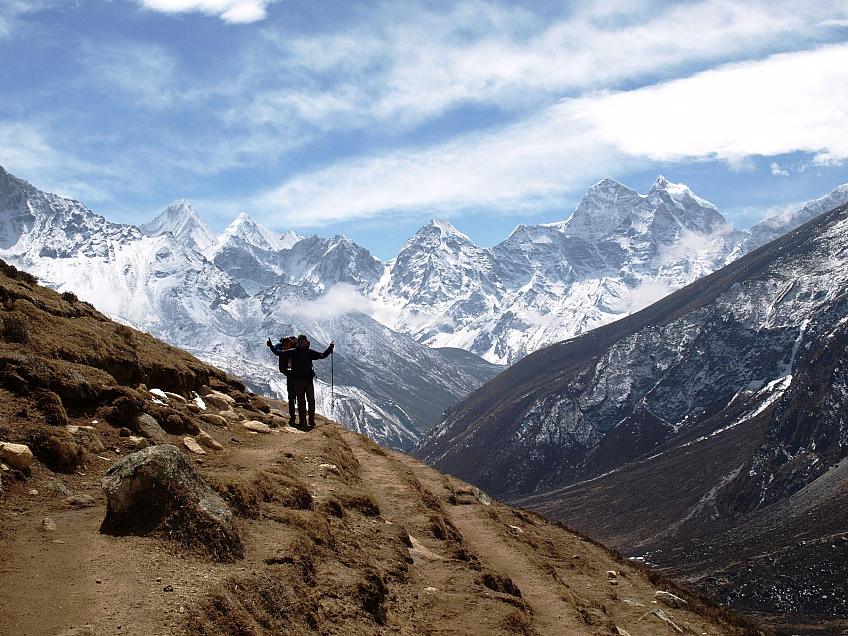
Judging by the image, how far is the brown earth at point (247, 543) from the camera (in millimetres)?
11027

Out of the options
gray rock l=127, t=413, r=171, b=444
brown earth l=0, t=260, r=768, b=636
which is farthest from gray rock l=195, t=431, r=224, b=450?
gray rock l=127, t=413, r=171, b=444

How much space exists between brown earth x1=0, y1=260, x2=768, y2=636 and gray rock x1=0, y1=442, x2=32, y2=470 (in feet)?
0.92

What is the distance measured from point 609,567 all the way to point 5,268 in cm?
3063

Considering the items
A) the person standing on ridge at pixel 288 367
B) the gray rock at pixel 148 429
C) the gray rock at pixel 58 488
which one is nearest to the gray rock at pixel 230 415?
the person standing on ridge at pixel 288 367

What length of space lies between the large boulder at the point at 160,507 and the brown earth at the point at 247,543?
0.32m

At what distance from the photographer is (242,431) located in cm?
2694

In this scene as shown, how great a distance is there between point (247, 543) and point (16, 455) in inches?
235

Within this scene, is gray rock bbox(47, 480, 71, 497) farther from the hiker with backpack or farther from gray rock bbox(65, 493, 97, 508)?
the hiker with backpack

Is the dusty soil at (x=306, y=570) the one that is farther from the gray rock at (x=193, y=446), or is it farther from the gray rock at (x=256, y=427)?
the gray rock at (x=256, y=427)

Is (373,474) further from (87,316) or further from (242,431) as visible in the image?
(87,316)

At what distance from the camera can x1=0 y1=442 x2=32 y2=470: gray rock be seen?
1521 centimetres

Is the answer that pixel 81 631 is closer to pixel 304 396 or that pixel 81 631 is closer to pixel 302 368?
pixel 302 368

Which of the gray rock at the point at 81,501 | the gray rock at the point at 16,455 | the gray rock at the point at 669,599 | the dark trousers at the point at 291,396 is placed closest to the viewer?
the gray rock at the point at 81,501

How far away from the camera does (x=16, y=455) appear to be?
15.3 m
